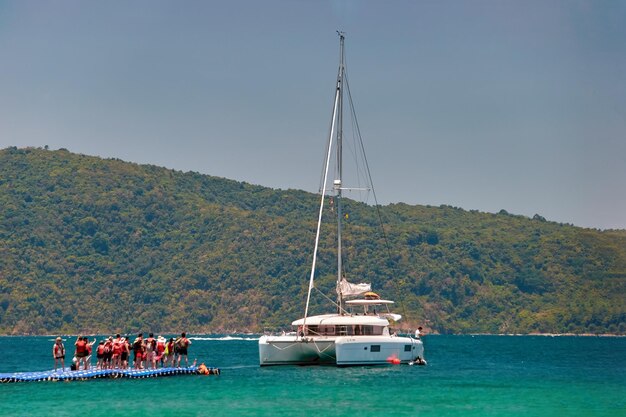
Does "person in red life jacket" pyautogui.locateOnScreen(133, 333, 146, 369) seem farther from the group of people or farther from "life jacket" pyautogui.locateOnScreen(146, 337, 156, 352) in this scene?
"life jacket" pyautogui.locateOnScreen(146, 337, 156, 352)

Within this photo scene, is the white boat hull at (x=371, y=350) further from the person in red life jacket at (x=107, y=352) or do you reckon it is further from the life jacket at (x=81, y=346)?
the life jacket at (x=81, y=346)

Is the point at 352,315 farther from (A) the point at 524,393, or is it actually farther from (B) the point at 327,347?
(A) the point at 524,393

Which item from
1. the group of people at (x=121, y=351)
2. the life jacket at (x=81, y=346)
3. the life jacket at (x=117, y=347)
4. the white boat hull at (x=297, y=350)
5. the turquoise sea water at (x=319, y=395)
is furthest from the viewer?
the white boat hull at (x=297, y=350)

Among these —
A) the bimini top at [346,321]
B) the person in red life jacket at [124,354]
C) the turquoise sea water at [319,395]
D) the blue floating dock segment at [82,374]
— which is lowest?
the turquoise sea water at [319,395]

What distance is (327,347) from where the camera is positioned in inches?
2876

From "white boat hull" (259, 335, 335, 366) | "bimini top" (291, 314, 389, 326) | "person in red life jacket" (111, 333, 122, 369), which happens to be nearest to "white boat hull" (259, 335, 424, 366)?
"white boat hull" (259, 335, 335, 366)

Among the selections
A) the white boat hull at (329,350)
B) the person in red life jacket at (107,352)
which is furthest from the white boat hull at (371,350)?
the person in red life jacket at (107,352)

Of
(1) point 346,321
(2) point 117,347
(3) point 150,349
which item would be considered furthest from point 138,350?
(1) point 346,321

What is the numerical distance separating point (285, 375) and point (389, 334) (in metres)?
11.1

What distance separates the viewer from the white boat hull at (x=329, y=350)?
72875 mm

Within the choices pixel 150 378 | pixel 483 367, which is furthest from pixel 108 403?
pixel 483 367

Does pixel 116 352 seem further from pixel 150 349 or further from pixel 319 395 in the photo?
pixel 319 395

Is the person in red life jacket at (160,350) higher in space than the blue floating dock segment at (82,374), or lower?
higher

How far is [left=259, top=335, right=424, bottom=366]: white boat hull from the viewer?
7288 cm
